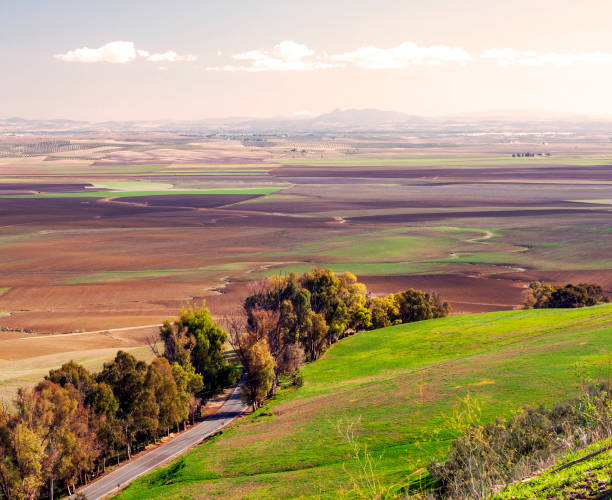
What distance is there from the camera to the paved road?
41791 mm

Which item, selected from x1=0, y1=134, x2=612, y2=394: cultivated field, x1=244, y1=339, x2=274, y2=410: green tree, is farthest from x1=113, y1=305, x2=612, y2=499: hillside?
x1=0, y1=134, x2=612, y2=394: cultivated field

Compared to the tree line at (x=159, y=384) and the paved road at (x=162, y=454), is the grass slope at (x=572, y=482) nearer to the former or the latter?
the paved road at (x=162, y=454)

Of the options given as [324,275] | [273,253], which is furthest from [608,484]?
[273,253]

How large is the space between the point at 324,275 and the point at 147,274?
48.5m

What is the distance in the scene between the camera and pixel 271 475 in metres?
34.3

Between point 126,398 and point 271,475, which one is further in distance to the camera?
point 126,398

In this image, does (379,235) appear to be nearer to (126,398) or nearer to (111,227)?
(111,227)

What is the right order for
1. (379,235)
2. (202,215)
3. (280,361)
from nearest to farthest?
(280,361) < (379,235) < (202,215)

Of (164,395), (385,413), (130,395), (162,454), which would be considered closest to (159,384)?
(164,395)

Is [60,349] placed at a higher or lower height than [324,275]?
lower

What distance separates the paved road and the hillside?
2.75 meters

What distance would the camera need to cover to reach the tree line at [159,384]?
128 ft

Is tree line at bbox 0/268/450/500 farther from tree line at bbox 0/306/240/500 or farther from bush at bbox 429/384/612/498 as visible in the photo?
bush at bbox 429/384/612/498

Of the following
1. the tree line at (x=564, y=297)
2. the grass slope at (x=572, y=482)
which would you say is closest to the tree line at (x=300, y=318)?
the tree line at (x=564, y=297)
